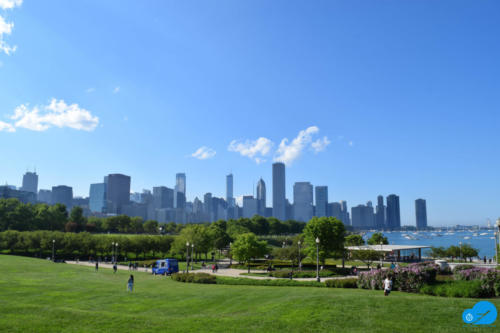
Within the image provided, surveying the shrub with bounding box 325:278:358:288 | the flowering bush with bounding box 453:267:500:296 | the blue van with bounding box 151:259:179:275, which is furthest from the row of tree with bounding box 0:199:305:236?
the flowering bush with bounding box 453:267:500:296

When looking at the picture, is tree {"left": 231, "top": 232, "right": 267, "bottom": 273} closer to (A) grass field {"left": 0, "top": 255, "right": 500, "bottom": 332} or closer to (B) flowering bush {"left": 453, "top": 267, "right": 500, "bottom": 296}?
(A) grass field {"left": 0, "top": 255, "right": 500, "bottom": 332}

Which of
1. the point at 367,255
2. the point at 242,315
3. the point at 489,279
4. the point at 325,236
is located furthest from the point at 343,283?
the point at 367,255

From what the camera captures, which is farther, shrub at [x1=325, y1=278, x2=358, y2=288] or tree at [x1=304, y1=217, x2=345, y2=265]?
tree at [x1=304, y1=217, x2=345, y2=265]

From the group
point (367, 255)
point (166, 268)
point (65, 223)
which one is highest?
point (65, 223)

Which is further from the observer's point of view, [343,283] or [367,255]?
[367,255]

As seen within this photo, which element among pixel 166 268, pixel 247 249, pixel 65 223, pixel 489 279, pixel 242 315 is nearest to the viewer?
pixel 242 315

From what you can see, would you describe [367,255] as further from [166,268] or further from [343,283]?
[166,268]

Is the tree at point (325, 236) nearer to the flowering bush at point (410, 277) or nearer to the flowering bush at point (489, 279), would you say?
the flowering bush at point (410, 277)

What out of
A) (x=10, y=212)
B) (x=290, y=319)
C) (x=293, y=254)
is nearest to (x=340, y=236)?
(x=293, y=254)

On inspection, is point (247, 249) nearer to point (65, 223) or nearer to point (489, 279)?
point (489, 279)

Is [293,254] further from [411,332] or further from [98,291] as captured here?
[411,332]

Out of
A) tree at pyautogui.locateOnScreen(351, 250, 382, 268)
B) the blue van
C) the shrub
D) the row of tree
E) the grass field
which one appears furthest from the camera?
the row of tree

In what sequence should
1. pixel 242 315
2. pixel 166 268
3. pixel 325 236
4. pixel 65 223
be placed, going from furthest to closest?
pixel 65 223, pixel 325 236, pixel 166 268, pixel 242 315

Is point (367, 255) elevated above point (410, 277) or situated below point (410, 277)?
below
